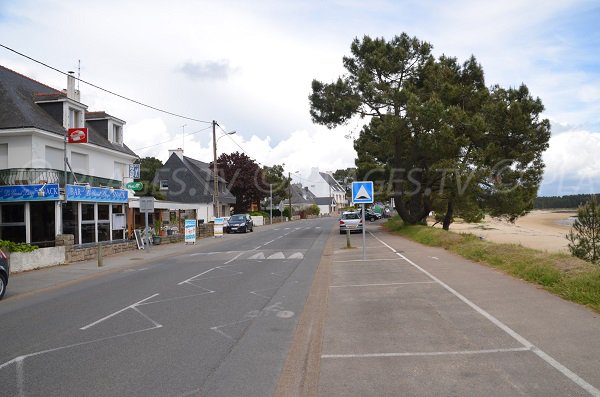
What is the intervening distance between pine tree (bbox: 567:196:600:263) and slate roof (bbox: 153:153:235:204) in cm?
4598

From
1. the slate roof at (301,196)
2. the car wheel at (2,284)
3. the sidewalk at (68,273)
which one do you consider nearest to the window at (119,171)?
the sidewalk at (68,273)

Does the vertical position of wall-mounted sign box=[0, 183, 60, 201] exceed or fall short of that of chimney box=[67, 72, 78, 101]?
it falls short

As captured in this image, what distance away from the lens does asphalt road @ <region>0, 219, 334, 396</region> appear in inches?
214

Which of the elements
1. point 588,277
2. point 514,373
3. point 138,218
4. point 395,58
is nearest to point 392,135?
point 395,58

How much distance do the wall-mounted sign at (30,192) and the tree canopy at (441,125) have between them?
61.0 ft

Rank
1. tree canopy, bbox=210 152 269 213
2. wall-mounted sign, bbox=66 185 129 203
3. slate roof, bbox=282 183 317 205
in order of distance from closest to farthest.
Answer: wall-mounted sign, bbox=66 185 129 203 < tree canopy, bbox=210 152 269 213 < slate roof, bbox=282 183 317 205

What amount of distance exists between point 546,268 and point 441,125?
18.4 meters

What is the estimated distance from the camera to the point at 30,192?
73.4ft

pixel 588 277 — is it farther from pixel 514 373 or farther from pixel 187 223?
pixel 187 223

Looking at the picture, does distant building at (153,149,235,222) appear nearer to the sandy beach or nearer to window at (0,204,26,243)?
the sandy beach

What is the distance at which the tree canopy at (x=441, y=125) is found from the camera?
1163 inches

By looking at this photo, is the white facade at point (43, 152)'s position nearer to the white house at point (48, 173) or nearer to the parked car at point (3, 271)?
the white house at point (48, 173)

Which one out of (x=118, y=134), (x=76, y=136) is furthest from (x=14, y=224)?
(x=118, y=134)

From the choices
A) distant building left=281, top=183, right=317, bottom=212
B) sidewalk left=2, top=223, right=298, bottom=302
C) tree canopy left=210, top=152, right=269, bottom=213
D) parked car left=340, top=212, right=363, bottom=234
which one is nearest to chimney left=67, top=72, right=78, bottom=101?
sidewalk left=2, top=223, right=298, bottom=302
